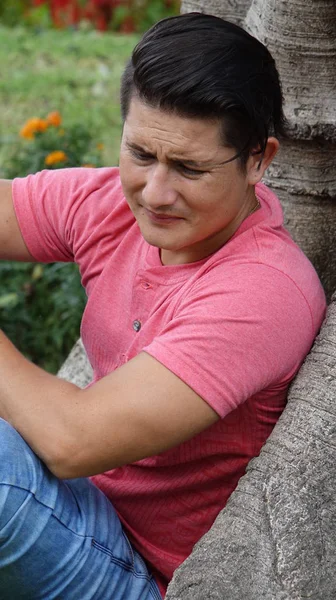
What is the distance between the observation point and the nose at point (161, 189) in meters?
2.08

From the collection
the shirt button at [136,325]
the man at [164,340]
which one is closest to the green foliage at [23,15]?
Answer: the man at [164,340]

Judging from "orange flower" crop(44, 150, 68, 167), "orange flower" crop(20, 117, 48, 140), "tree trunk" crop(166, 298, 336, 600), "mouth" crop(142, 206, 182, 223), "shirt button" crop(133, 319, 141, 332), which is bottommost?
"orange flower" crop(20, 117, 48, 140)

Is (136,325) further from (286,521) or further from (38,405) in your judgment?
(286,521)

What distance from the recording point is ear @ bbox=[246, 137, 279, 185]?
216 cm

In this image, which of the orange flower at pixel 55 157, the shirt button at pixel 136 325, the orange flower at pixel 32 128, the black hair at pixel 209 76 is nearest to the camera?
the black hair at pixel 209 76

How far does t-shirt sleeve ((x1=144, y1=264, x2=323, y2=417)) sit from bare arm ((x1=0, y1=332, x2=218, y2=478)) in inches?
1.5

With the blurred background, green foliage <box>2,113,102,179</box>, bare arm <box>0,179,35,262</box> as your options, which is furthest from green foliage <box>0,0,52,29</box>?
bare arm <box>0,179,35,262</box>

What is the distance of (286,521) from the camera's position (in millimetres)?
2027

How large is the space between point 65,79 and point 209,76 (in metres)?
5.39

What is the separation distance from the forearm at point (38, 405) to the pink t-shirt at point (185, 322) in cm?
23

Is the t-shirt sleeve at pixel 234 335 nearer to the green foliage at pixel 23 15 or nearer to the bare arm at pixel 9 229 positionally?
the bare arm at pixel 9 229

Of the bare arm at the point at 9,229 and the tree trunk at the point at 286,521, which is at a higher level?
the bare arm at the point at 9,229

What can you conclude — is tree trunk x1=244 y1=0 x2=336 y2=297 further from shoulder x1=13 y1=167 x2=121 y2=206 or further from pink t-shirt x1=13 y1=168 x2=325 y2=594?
shoulder x1=13 y1=167 x2=121 y2=206

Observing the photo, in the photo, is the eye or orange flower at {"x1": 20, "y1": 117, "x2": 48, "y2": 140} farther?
orange flower at {"x1": 20, "y1": 117, "x2": 48, "y2": 140}
